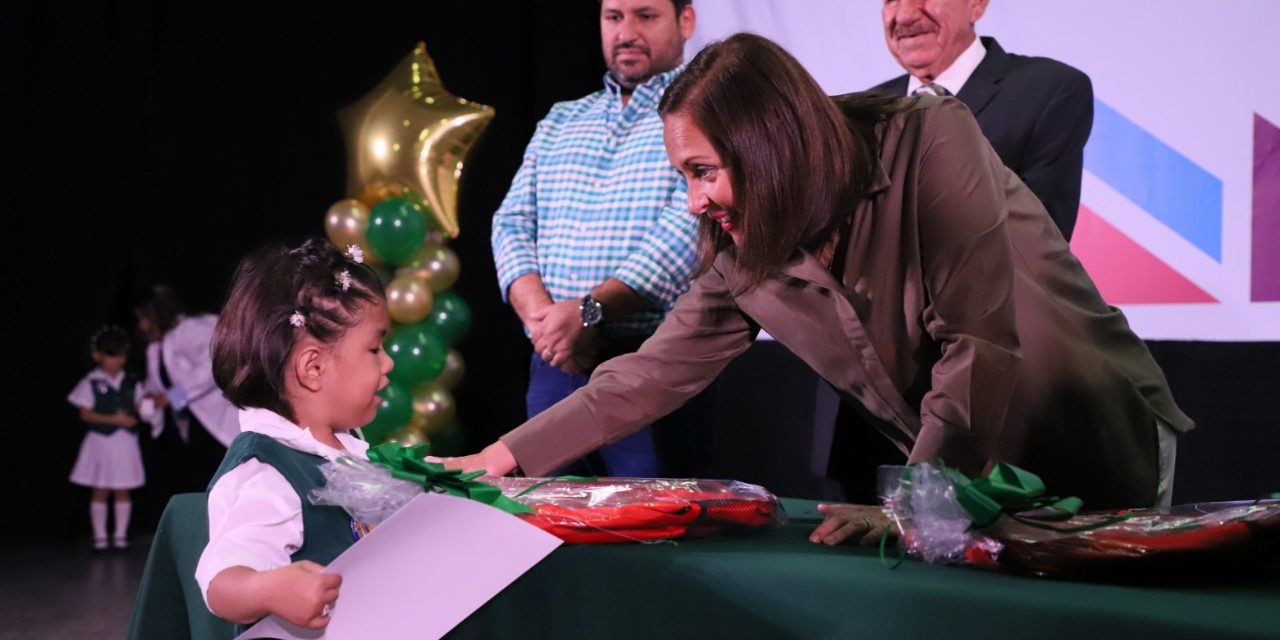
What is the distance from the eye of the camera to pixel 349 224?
177 inches

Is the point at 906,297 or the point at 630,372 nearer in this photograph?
the point at 906,297

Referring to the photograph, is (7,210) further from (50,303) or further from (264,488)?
(264,488)

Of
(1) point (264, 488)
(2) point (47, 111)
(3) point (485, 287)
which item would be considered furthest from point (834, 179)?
(2) point (47, 111)

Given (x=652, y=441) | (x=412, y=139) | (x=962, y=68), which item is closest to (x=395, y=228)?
(x=412, y=139)

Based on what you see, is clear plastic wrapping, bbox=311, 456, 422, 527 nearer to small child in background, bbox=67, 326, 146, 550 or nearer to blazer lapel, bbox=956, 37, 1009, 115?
blazer lapel, bbox=956, 37, 1009, 115

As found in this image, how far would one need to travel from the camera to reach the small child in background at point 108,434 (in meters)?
5.92

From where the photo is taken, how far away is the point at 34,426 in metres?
6.05

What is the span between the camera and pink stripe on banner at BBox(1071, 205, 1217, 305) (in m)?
3.03

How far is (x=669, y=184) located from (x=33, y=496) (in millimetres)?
4534

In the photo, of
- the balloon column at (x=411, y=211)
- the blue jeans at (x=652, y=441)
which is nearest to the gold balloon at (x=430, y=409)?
the balloon column at (x=411, y=211)

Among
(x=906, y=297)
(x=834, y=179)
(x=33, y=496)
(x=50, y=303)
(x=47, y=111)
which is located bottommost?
(x=33, y=496)

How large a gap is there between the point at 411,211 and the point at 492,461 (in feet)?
9.35

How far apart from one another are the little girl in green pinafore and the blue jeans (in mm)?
1191

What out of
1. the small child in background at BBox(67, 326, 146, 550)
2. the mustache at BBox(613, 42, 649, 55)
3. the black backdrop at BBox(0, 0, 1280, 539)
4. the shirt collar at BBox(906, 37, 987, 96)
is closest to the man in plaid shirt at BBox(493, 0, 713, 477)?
the mustache at BBox(613, 42, 649, 55)
